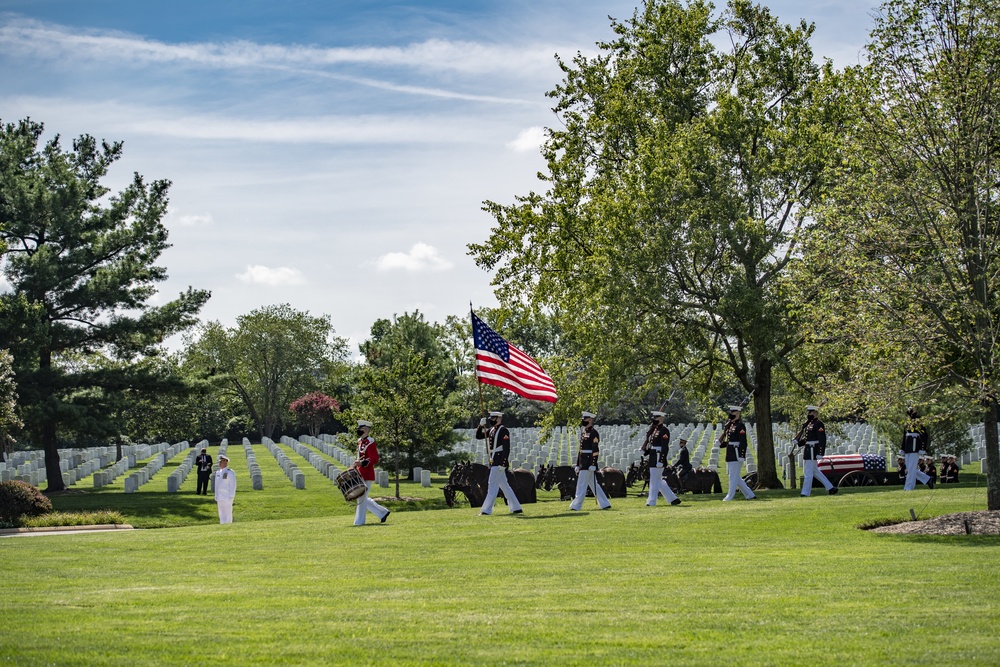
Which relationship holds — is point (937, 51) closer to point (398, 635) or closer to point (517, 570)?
point (517, 570)

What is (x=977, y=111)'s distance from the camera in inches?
562

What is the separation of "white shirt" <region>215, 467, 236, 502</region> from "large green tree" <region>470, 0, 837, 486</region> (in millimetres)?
9530

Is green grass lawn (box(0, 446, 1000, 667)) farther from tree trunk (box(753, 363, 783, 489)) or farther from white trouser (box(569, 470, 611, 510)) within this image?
tree trunk (box(753, 363, 783, 489))

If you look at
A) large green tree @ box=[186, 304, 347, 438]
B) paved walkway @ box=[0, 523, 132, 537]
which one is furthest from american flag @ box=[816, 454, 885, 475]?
large green tree @ box=[186, 304, 347, 438]

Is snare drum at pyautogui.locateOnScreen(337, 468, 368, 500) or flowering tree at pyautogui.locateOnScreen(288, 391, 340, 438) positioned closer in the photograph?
snare drum at pyautogui.locateOnScreen(337, 468, 368, 500)

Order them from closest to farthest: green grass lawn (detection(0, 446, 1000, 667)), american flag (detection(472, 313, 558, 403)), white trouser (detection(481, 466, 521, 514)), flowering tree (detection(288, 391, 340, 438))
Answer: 1. green grass lawn (detection(0, 446, 1000, 667))
2. white trouser (detection(481, 466, 521, 514))
3. american flag (detection(472, 313, 558, 403))
4. flowering tree (detection(288, 391, 340, 438))

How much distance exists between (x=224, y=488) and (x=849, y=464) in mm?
15807

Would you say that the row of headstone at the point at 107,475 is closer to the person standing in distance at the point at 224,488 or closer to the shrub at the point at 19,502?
the shrub at the point at 19,502

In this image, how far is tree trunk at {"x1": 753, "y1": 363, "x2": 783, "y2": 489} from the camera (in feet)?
91.9

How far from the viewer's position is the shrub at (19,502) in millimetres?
24125

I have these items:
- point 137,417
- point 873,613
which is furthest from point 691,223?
point 137,417

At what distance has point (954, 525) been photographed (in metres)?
14.3

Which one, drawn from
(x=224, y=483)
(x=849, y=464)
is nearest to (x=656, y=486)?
(x=849, y=464)

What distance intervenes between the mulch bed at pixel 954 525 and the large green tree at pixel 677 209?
30.4ft
